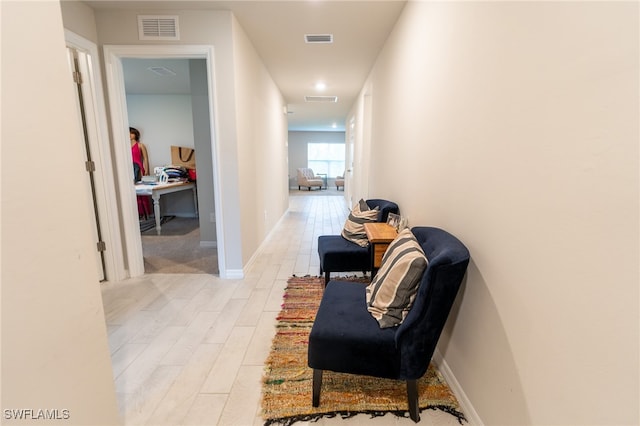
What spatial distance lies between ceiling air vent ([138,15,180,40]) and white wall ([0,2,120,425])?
195 cm

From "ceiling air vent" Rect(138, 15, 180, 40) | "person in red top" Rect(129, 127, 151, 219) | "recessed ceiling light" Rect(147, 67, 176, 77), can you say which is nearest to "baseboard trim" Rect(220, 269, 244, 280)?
"ceiling air vent" Rect(138, 15, 180, 40)

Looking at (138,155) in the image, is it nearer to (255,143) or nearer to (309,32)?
(255,143)

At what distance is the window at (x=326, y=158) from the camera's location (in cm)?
1202

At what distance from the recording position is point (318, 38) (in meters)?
3.10

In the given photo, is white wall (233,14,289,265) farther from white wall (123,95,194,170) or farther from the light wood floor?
white wall (123,95,194,170)

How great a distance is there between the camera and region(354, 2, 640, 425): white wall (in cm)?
67

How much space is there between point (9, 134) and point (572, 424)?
1.80 metres

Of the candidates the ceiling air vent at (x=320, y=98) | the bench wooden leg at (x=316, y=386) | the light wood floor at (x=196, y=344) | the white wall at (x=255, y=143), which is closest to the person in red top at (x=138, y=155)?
the white wall at (x=255, y=143)

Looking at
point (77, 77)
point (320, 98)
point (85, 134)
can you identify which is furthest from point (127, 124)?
point (320, 98)

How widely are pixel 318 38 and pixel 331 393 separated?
333 cm

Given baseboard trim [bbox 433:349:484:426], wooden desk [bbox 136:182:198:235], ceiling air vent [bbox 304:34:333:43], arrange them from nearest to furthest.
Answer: baseboard trim [bbox 433:349:484:426], ceiling air vent [bbox 304:34:333:43], wooden desk [bbox 136:182:198:235]

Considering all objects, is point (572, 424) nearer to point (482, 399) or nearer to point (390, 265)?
point (482, 399)

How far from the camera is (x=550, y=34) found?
2.78ft

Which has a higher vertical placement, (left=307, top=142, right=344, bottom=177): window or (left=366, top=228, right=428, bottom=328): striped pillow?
(left=307, top=142, right=344, bottom=177): window
